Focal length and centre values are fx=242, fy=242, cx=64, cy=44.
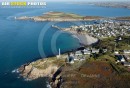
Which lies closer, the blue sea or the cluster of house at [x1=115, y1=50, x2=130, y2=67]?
the blue sea

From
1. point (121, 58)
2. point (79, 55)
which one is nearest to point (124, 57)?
point (121, 58)

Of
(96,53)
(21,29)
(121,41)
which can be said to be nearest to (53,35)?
(21,29)

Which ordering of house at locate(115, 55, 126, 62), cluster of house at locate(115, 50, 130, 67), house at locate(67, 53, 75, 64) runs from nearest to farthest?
1. cluster of house at locate(115, 50, 130, 67)
2. house at locate(115, 55, 126, 62)
3. house at locate(67, 53, 75, 64)

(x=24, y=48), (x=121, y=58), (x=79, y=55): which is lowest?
(x=24, y=48)

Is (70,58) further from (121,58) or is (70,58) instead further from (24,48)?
(24,48)

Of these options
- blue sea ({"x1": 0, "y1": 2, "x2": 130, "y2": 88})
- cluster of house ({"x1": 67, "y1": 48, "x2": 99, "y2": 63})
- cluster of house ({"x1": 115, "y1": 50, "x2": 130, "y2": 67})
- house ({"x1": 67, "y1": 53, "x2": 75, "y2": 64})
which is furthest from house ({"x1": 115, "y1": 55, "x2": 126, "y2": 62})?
blue sea ({"x1": 0, "y1": 2, "x2": 130, "y2": 88})

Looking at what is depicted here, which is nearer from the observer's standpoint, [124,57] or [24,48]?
[124,57]

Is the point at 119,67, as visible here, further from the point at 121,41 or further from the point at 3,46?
the point at 3,46

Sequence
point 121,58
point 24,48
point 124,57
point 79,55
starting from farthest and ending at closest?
point 24,48, point 79,55, point 124,57, point 121,58

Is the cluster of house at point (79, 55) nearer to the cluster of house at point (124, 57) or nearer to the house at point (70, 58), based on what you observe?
the house at point (70, 58)

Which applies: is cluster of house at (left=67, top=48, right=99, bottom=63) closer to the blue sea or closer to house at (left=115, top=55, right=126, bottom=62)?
house at (left=115, top=55, right=126, bottom=62)

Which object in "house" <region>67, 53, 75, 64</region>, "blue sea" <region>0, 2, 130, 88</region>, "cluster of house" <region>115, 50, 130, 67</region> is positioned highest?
"cluster of house" <region>115, 50, 130, 67</region>
